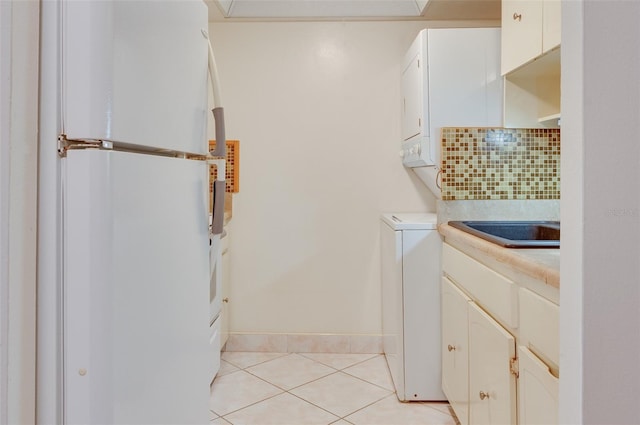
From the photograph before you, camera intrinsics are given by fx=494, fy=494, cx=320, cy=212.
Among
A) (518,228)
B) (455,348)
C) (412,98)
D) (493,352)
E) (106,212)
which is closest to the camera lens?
(106,212)

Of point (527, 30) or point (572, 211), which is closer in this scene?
point (572, 211)

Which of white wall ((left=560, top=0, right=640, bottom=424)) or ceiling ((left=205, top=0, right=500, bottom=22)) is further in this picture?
ceiling ((left=205, top=0, right=500, bottom=22))

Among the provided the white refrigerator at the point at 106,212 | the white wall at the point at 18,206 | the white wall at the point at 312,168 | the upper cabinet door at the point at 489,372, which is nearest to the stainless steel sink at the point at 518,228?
the upper cabinet door at the point at 489,372

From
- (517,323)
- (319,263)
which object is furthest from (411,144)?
(517,323)

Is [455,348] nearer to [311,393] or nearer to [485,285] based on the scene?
[485,285]

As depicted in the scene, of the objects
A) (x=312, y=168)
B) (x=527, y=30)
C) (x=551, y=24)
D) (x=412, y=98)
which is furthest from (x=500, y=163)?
(x=312, y=168)

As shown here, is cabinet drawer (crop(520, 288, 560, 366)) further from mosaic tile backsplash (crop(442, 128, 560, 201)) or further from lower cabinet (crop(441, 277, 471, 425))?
mosaic tile backsplash (crop(442, 128, 560, 201))

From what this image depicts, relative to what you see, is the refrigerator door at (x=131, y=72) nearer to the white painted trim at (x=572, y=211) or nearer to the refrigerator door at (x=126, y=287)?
the refrigerator door at (x=126, y=287)

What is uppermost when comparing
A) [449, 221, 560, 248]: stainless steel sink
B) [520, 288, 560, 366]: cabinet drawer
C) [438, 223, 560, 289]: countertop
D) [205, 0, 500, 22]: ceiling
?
[205, 0, 500, 22]: ceiling

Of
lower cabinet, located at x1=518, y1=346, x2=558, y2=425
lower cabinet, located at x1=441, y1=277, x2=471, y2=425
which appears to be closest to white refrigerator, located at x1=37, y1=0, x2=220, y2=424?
lower cabinet, located at x1=518, y1=346, x2=558, y2=425

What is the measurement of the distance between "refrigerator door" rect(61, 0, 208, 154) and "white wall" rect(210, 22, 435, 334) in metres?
1.71

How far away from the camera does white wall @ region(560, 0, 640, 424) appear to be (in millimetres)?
799

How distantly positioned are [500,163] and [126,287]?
1.98 m

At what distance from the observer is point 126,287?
0.91 metres
